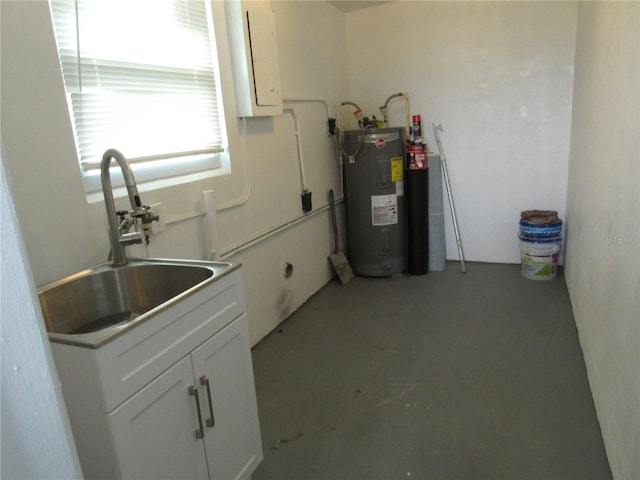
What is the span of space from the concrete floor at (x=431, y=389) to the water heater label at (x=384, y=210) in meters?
0.64

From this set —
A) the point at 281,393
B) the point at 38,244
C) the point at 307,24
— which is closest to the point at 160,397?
the point at 38,244

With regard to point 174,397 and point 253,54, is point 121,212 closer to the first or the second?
point 174,397

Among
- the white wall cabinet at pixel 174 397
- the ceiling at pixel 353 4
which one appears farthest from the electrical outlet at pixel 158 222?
the ceiling at pixel 353 4

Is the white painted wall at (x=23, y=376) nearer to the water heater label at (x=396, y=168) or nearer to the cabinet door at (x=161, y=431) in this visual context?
the cabinet door at (x=161, y=431)

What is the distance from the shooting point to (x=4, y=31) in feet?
4.54

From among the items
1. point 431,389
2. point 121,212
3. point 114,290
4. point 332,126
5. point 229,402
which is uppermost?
point 332,126

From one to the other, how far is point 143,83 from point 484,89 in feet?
9.05

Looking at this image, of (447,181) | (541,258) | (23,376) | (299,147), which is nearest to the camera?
(23,376)

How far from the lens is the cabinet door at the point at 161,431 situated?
42.9 inches

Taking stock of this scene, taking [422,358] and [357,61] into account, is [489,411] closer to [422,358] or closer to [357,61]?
[422,358]

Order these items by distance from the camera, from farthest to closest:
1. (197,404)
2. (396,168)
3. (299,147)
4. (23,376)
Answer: (396,168) < (299,147) < (197,404) < (23,376)

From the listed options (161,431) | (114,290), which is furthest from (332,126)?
(161,431)

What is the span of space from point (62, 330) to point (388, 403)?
1.41 meters

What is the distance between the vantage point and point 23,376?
0.51 metres
